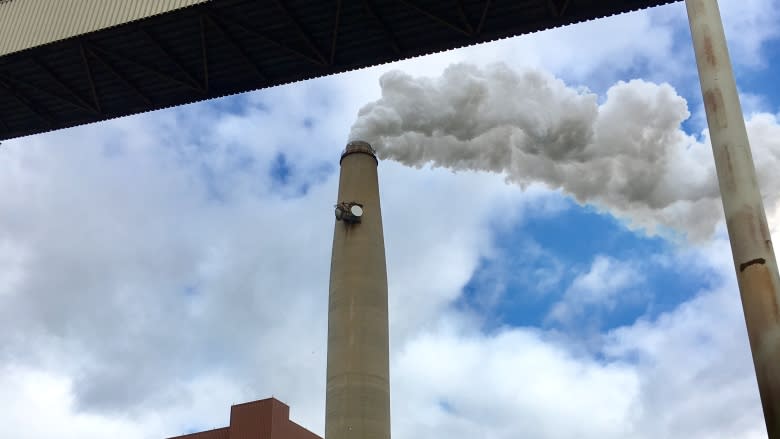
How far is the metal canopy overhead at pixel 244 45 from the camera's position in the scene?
19.6 metres

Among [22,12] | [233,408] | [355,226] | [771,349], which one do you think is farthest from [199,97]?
[771,349]

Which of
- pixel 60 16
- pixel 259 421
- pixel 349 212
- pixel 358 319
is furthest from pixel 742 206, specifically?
pixel 259 421

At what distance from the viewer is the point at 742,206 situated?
1063 cm

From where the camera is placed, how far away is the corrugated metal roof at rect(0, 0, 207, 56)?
767 inches

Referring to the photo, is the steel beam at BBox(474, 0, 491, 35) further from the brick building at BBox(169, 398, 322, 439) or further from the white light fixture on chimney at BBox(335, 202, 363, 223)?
the brick building at BBox(169, 398, 322, 439)

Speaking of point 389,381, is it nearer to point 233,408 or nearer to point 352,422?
point 352,422

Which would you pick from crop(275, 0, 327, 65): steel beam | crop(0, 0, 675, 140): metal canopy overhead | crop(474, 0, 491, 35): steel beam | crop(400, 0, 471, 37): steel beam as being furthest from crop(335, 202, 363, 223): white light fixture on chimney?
crop(474, 0, 491, 35): steel beam

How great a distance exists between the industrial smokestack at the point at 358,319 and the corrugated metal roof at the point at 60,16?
9170 millimetres

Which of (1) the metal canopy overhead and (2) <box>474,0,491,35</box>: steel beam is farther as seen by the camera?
(1) the metal canopy overhead

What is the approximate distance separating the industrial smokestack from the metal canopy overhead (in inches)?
228

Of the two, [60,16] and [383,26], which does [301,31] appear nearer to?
[383,26]

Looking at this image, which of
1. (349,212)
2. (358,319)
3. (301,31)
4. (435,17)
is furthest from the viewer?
(349,212)

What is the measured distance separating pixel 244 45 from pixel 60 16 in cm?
450

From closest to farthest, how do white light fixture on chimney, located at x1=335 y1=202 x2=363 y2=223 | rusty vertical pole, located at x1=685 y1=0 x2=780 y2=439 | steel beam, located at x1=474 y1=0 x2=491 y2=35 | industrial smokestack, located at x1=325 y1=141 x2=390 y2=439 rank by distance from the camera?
rusty vertical pole, located at x1=685 y1=0 x2=780 y2=439, steel beam, located at x1=474 y1=0 x2=491 y2=35, industrial smokestack, located at x1=325 y1=141 x2=390 y2=439, white light fixture on chimney, located at x1=335 y1=202 x2=363 y2=223
